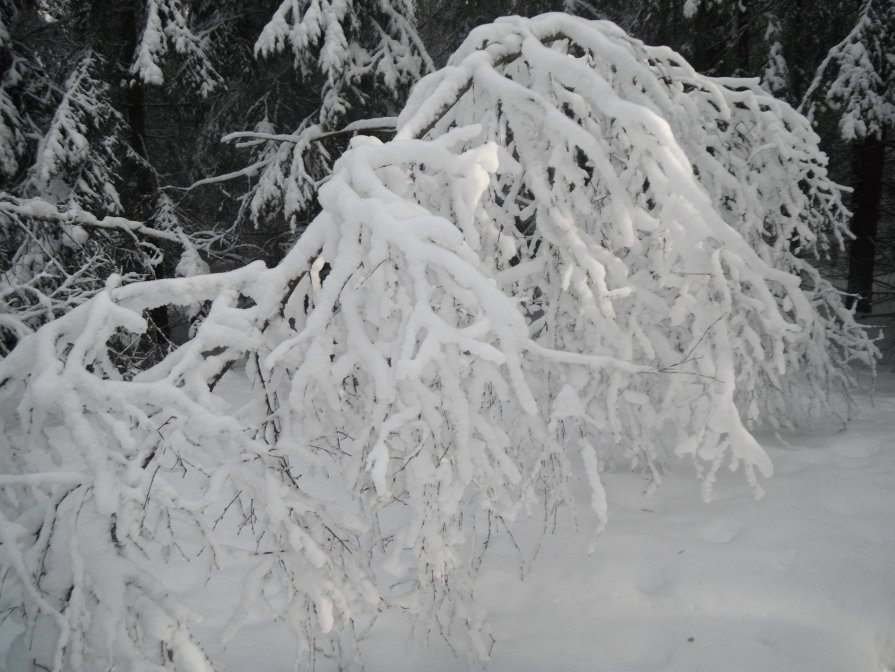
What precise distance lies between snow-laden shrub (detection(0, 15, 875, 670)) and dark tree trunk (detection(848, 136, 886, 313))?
345 inches

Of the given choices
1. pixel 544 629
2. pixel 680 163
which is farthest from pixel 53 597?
pixel 680 163

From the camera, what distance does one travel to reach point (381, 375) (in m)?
1.71

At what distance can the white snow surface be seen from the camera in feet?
8.50

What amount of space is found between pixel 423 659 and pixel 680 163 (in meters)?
2.61

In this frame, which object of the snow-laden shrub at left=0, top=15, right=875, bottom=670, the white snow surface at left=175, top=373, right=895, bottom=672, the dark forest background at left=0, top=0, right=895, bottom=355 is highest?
the dark forest background at left=0, top=0, right=895, bottom=355

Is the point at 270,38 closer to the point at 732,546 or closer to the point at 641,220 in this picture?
the point at 641,220

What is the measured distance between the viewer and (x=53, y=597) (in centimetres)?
155

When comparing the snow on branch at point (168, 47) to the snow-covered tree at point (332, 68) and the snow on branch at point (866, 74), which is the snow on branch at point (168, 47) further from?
the snow on branch at point (866, 74)

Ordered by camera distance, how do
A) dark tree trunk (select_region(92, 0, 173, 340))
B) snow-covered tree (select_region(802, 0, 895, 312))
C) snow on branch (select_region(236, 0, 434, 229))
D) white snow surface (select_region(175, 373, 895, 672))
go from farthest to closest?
dark tree trunk (select_region(92, 0, 173, 340))
snow-covered tree (select_region(802, 0, 895, 312))
snow on branch (select_region(236, 0, 434, 229))
white snow surface (select_region(175, 373, 895, 672))

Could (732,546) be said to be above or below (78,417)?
below

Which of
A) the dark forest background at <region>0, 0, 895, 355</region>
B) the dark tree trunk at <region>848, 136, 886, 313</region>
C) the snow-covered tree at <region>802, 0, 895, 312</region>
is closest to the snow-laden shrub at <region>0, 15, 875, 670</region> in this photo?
the dark forest background at <region>0, 0, 895, 355</region>

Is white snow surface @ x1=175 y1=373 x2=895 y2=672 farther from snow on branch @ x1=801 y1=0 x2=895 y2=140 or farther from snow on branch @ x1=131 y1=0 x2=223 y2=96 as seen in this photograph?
snow on branch @ x1=131 y1=0 x2=223 y2=96

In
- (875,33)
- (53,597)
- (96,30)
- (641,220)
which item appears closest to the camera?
(53,597)

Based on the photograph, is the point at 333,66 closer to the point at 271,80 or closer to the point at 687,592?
the point at 271,80
